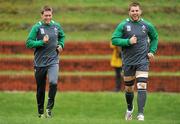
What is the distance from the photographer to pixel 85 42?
2603 centimetres

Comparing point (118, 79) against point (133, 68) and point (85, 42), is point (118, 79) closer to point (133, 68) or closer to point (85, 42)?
point (85, 42)

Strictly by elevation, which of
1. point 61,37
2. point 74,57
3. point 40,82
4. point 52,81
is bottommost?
point 74,57

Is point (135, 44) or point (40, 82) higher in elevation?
point (135, 44)

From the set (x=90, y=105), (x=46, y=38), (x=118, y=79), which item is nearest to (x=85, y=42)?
(x=118, y=79)

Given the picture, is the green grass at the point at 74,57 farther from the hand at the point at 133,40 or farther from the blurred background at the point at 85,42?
the hand at the point at 133,40

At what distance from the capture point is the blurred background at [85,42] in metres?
23.3

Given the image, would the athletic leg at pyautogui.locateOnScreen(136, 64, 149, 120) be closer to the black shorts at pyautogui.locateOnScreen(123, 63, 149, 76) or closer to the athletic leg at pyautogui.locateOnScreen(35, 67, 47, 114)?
the black shorts at pyautogui.locateOnScreen(123, 63, 149, 76)

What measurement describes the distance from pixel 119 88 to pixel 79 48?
161 inches

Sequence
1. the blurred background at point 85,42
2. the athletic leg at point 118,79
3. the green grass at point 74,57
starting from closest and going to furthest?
the athletic leg at point 118,79, the blurred background at point 85,42, the green grass at point 74,57

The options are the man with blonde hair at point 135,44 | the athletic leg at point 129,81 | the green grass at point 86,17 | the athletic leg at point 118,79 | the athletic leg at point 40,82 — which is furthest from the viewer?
the green grass at point 86,17

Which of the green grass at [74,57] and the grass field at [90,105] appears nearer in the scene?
the grass field at [90,105]

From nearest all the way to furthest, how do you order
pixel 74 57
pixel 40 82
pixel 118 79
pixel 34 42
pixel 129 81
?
pixel 34 42
pixel 129 81
pixel 40 82
pixel 118 79
pixel 74 57

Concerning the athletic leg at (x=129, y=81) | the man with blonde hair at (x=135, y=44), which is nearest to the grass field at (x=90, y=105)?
the athletic leg at (x=129, y=81)

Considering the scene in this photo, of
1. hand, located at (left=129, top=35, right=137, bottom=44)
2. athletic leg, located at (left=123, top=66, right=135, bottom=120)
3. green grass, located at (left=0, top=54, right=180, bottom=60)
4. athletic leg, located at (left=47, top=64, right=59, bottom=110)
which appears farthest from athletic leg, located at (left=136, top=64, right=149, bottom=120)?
green grass, located at (left=0, top=54, right=180, bottom=60)
